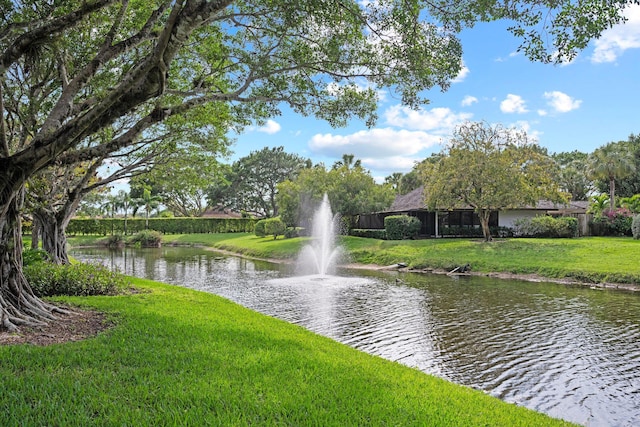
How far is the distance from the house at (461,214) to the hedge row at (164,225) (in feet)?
76.0

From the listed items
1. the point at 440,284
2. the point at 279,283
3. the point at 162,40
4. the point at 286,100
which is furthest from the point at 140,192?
the point at 162,40

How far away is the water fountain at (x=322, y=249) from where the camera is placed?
24656 millimetres

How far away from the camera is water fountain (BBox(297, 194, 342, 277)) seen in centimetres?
2466

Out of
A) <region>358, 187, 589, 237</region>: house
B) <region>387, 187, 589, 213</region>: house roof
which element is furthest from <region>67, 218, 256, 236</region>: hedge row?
<region>358, 187, 589, 237</region>: house

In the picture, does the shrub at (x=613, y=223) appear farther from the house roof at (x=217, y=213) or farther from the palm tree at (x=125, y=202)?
the house roof at (x=217, y=213)

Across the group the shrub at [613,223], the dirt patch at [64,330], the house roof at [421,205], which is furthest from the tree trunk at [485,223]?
the dirt patch at [64,330]

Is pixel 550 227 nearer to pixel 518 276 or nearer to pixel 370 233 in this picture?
pixel 518 276

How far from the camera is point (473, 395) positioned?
18.5ft

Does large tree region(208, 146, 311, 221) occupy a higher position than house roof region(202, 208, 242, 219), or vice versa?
large tree region(208, 146, 311, 221)

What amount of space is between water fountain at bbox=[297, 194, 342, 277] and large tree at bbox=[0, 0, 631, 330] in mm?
13296

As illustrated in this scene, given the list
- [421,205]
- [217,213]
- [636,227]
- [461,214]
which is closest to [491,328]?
[636,227]

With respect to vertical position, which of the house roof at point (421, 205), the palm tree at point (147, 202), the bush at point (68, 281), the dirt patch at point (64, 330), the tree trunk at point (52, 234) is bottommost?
the dirt patch at point (64, 330)

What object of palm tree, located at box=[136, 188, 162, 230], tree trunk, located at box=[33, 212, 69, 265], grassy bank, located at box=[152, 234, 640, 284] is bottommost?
grassy bank, located at box=[152, 234, 640, 284]

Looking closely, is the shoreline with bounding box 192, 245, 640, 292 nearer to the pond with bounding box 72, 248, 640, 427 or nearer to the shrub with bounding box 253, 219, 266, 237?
the pond with bounding box 72, 248, 640, 427
